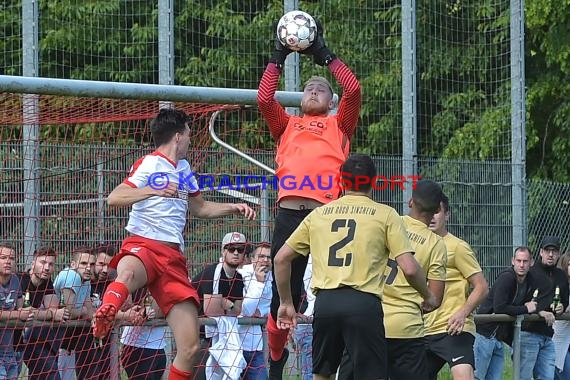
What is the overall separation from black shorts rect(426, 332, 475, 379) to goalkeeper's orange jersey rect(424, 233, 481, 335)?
55 mm

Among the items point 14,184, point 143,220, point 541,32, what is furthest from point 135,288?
point 541,32

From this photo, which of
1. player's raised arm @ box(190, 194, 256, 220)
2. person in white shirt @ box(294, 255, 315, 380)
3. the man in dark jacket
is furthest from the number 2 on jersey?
the man in dark jacket

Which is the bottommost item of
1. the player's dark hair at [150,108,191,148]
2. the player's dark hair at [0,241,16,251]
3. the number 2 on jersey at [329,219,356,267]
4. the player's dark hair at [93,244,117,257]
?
the player's dark hair at [93,244,117,257]

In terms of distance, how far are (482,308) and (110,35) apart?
18.3 ft

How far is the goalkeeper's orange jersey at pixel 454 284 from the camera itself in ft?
35.0

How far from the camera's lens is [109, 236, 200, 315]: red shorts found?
8.97 meters

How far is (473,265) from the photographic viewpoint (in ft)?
35.0

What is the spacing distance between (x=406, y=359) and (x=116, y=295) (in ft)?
7.41

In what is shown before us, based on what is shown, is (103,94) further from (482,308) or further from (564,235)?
(564,235)

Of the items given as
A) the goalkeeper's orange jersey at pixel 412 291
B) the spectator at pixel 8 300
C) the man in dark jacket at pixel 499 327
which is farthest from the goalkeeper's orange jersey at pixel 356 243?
the man in dark jacket at pixel 499 327

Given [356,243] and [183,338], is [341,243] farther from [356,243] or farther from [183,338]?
[183,338]

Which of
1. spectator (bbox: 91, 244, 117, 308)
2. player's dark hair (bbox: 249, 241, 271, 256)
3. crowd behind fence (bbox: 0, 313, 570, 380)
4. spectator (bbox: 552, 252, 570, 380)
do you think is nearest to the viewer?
crowd behind fence (bbox: 0, 313, 570, 380)

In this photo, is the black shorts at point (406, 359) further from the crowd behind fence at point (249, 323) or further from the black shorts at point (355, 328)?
the crowd behind fence at point (249, 323)

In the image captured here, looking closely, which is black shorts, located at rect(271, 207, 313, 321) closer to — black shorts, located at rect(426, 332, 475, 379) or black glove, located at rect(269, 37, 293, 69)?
black glove, located at rect(269, 37, 293, 69)
